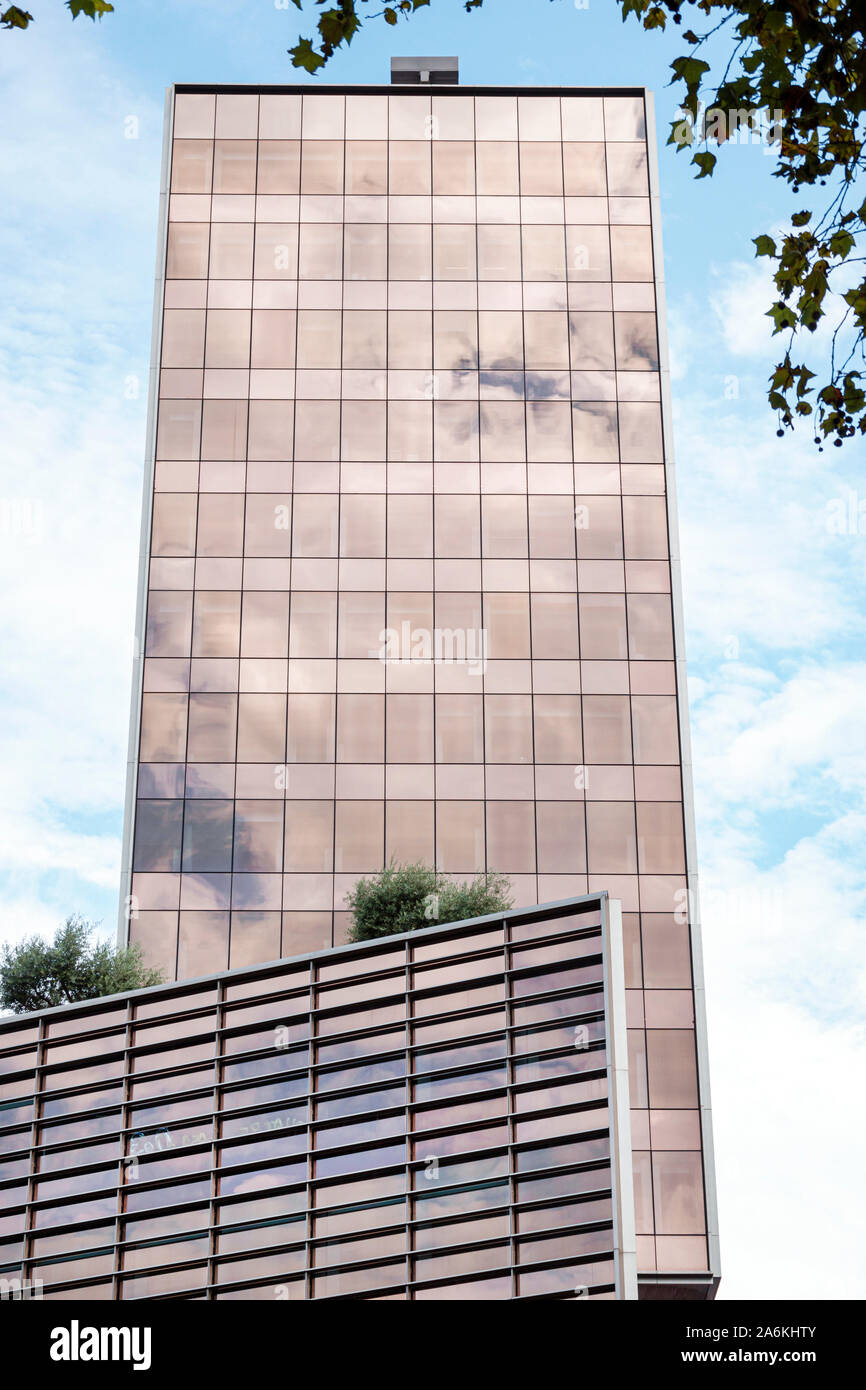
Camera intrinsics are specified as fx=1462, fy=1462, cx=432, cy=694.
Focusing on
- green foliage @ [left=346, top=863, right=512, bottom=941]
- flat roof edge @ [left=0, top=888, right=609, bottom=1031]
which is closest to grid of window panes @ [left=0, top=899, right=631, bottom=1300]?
flat roof edge @ [left=0, top=888, right=609, bottom=1031]

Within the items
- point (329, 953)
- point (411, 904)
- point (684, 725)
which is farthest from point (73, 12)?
point (684, 725)

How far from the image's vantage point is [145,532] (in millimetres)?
40469

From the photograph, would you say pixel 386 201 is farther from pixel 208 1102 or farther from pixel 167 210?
pixel 208 1102

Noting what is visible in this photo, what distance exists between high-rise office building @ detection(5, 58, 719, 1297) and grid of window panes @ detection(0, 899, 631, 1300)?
624 inches

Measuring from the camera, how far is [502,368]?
42.1 metres

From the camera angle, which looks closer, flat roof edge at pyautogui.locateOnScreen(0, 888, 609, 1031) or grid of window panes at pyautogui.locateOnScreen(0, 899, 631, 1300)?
grid of window panes at pyautogui.locateOnScreen(0, 899, 631, 1300)

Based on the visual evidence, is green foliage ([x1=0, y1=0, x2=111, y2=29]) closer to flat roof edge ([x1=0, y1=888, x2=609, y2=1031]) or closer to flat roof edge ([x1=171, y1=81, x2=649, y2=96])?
flat roof edge ([x1=0, y1=888, x2=609, y2=1031])

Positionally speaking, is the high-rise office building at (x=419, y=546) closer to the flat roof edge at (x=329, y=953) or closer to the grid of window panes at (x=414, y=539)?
the grid of window panes at (x=414, y=539)

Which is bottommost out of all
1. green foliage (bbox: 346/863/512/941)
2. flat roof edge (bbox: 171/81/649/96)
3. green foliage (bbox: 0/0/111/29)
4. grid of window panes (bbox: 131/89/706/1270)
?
green foliage (bbox: 346/863/512/941)

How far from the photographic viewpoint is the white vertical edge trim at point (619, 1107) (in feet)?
53.7

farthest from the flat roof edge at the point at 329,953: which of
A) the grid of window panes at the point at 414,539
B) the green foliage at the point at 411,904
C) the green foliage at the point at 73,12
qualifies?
the grid of window panes at the point at 414,539

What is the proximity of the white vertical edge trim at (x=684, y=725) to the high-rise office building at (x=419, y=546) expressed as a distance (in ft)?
0.30

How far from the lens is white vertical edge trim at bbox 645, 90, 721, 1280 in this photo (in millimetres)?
33188

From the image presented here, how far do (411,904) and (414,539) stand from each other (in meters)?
18.1
